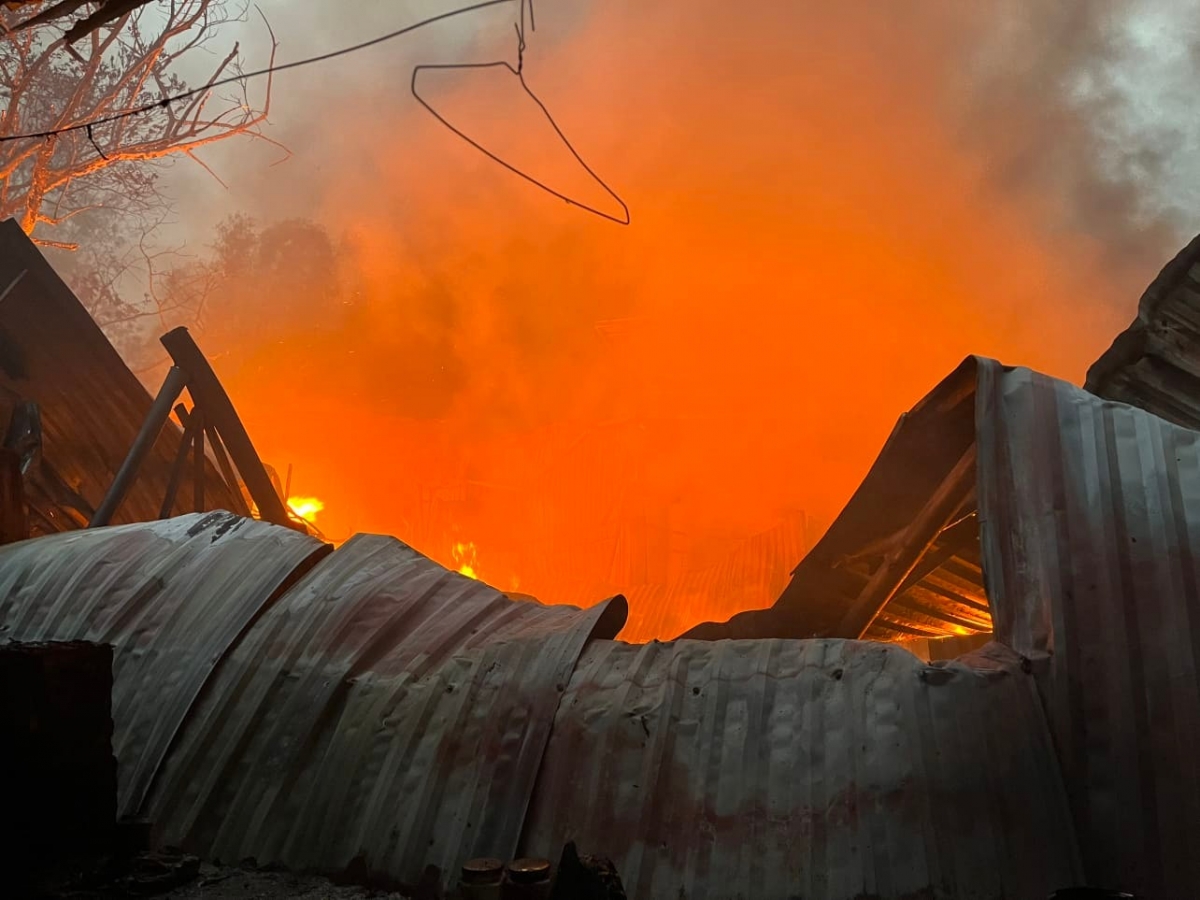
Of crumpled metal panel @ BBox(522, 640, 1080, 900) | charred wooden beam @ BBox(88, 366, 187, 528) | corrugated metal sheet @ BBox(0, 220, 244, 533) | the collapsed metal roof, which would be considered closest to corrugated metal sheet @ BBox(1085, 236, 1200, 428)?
the collapsed metal roof

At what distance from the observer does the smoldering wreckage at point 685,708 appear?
87.8 inches

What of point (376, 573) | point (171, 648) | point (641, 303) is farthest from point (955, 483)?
point (641, 303)

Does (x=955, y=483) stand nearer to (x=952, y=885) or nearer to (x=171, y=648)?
(x=952, y=885)

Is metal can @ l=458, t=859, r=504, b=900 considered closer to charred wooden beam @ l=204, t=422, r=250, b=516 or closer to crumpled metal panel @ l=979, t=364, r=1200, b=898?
crumpled metal panel @ l=979, t=364, r=1200, b=898

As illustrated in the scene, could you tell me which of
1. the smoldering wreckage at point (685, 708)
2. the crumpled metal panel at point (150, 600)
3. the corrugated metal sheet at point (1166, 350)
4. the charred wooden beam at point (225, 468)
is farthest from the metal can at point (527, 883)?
the charred wooden beam at point (225, 468)

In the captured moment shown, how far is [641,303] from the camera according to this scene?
27.1m

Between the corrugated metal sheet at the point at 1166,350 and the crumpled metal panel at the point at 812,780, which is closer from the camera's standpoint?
the crumpled metal panel at the point at 812,780

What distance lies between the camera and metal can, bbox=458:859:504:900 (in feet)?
6.98

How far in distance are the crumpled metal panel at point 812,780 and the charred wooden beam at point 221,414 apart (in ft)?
15.6

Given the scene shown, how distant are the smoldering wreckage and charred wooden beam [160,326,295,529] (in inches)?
99.1

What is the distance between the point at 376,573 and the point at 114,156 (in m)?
13.4

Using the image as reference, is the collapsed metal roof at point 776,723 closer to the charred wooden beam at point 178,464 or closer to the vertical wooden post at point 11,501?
the vertical wooden post at point 11,501

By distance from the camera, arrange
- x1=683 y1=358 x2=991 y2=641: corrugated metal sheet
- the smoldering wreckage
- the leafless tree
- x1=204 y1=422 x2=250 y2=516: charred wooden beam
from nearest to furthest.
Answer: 1. the smoldering wreckage
2. x1=683 y1=358 x2=991 y2=641: corrugated metal sheet
3. x1=204 y1=422 x2=250 y2=516: charred wooden beam
4. the leafless tree

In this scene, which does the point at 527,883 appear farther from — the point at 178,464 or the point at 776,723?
the point at 178,464
